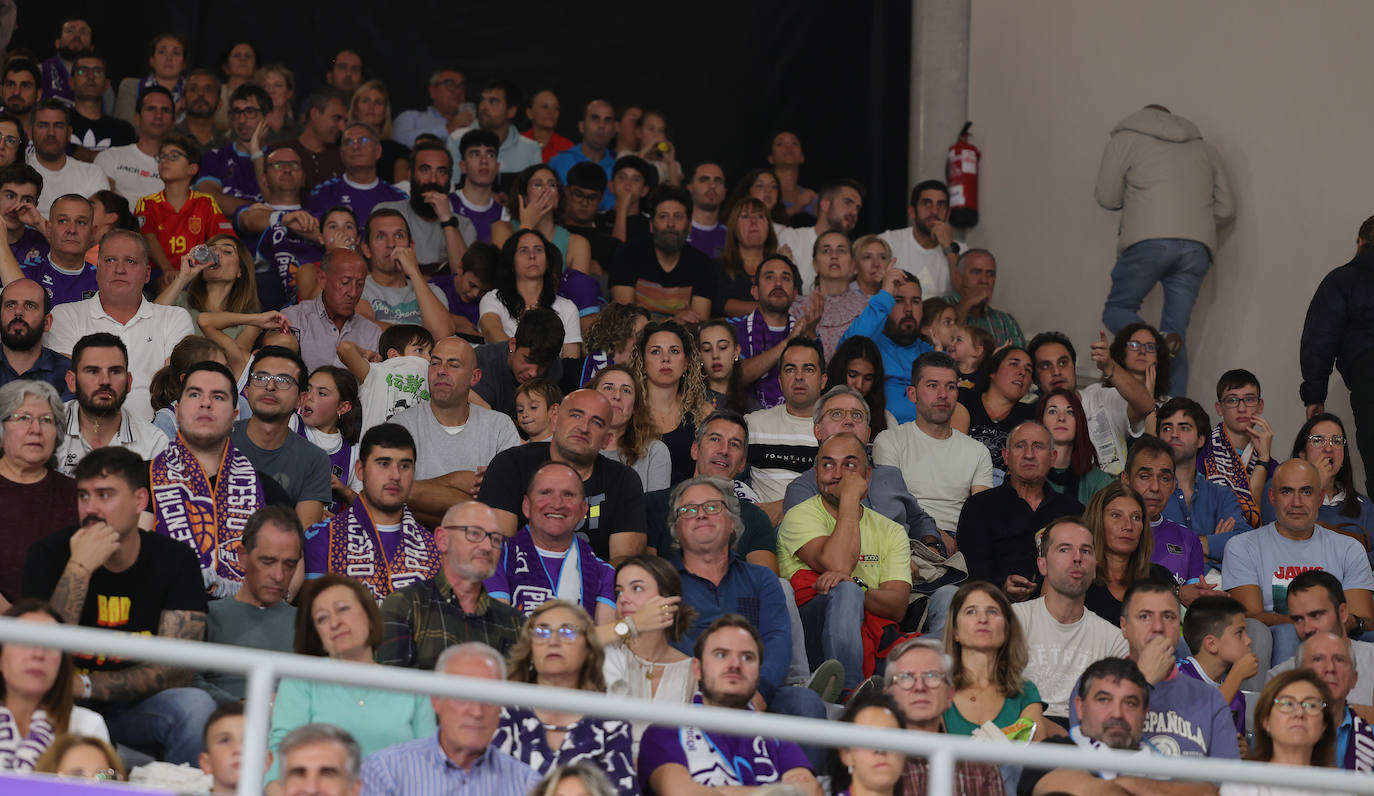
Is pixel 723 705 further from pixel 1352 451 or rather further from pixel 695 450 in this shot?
pixel 1352 451

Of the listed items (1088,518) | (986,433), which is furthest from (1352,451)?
(1088,518)

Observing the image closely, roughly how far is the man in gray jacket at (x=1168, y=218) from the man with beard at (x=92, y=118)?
16.4ft

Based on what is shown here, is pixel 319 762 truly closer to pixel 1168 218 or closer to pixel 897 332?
pixel 897 332

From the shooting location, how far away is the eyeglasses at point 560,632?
398 centimetres

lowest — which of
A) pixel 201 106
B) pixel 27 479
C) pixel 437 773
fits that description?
pixel 437 773

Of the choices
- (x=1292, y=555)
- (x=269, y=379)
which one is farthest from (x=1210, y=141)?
(x=269, y=379)

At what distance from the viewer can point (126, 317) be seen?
231 inches

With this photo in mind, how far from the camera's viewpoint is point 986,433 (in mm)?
6629

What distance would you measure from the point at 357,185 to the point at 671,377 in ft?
8.03

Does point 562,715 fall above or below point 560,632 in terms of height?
below

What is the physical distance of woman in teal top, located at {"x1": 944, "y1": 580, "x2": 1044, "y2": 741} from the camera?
4.57 m

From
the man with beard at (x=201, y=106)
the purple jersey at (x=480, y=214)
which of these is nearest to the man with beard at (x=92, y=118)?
the man with beard at (x=201, y=106)

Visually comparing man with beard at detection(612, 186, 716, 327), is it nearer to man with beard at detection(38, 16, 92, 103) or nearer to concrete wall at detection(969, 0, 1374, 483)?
concrete wall at detection(969, 0, 1374, 483)

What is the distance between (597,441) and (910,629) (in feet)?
4.00
